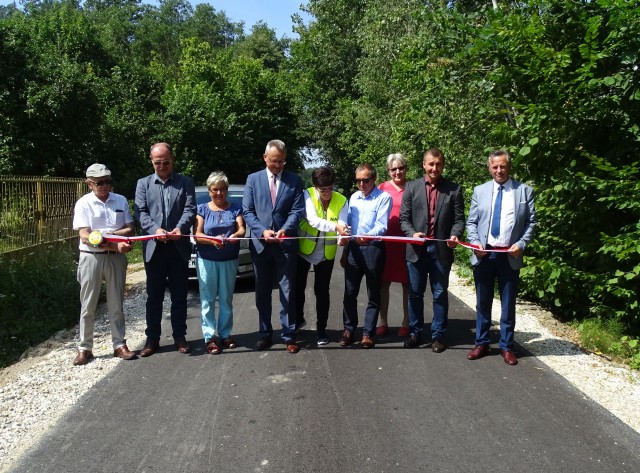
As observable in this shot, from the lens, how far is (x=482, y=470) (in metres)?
3.92

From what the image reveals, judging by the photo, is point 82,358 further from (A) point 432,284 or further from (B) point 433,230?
(B) point 433,230

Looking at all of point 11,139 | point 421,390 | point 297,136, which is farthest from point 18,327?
point 297,136

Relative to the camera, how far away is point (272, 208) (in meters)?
6.55

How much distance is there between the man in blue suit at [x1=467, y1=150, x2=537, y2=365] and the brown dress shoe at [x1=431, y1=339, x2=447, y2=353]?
317 mm

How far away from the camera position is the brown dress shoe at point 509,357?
608 centimetres

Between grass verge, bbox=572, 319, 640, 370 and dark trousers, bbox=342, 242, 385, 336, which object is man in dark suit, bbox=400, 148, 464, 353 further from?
grass verge, bbox=572, 319, 640, 370

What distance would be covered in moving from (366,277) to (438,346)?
1.07 m

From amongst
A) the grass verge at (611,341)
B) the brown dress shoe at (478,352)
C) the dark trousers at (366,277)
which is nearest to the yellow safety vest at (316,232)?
the dark trousers at (366,277)

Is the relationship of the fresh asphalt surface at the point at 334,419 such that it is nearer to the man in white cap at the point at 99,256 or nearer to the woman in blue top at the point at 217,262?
the woman in blue top at the point at 217,262

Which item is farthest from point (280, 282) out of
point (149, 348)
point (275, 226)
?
point (149, 348)

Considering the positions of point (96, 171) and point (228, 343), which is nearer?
point (96, 171)

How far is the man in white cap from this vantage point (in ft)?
20.4

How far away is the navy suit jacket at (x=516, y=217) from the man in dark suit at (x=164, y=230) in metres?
3.01

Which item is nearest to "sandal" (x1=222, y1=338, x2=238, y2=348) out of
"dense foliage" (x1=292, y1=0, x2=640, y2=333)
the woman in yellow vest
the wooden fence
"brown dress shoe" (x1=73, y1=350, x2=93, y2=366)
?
the woman in yellow vest
